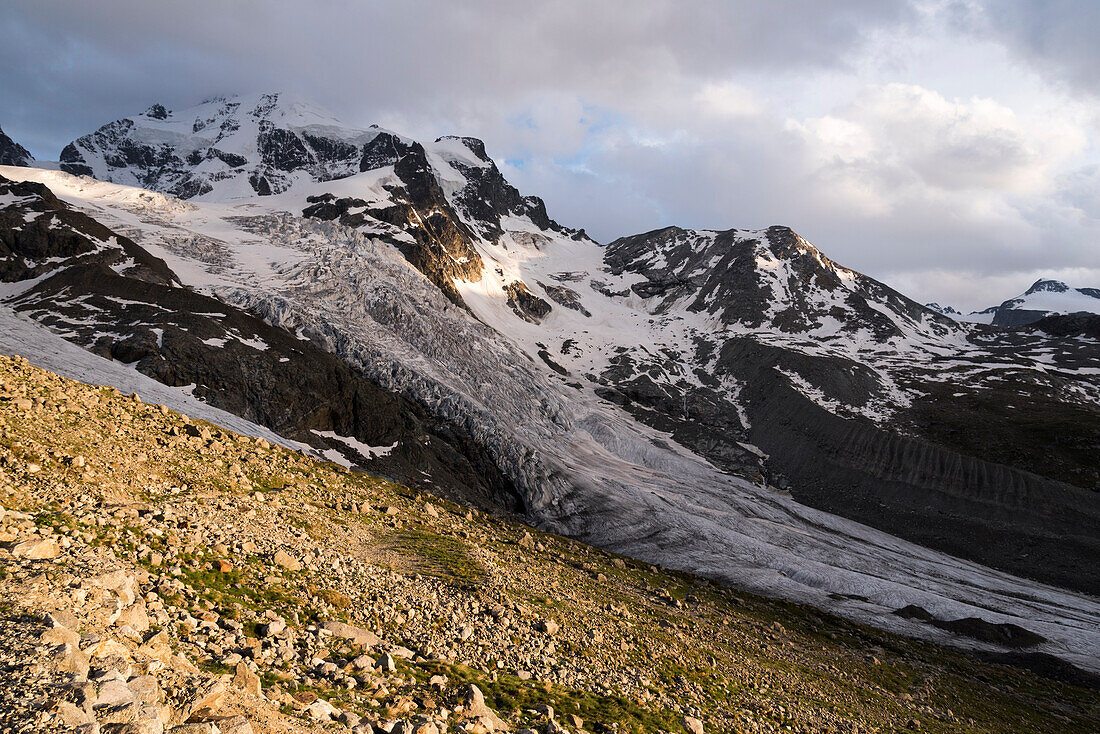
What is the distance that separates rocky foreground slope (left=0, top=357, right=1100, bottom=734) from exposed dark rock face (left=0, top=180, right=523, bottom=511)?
5540 cm

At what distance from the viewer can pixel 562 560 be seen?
38531 millimetres

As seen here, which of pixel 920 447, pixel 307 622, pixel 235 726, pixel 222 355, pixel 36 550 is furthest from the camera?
pixel 920 447

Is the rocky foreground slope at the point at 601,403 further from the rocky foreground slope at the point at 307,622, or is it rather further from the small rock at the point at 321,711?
the small rock at the point at 321,711

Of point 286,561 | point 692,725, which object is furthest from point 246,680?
point 692,725

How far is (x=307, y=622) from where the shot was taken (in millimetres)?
14117

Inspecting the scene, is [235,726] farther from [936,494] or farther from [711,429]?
[711,429]

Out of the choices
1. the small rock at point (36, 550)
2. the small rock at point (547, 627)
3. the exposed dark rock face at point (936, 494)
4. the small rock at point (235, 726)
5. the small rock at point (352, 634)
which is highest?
the exposed dark rock face at point (936, 494)

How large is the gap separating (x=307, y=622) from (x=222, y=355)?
87792mm

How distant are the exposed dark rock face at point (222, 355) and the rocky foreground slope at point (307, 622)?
5540cm

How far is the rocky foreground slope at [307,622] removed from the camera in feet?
28.9

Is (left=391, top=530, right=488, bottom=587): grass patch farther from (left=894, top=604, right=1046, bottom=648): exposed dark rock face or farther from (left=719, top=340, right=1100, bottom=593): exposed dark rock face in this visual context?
(left=719, top=340, right=1100, bottom=593): exposed dark rock face

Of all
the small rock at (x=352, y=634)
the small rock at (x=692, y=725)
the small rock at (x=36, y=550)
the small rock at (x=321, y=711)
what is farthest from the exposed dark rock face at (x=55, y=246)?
the small rock at (x=692, y=725)

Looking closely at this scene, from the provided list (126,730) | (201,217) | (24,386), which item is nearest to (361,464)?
(24,386)

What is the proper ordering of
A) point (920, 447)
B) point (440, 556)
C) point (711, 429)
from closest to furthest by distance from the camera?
1. point (440, 556)
2. point (920, 447)
3. point (711, 429)
